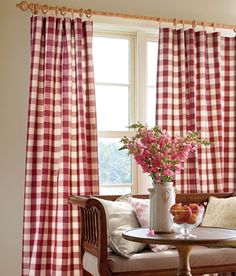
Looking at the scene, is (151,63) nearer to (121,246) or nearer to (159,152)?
(159,152)

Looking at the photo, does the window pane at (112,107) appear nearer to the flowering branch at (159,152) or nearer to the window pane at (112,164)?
the window pane at (112,164)

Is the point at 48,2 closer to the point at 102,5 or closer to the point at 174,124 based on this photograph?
the point at 102,5

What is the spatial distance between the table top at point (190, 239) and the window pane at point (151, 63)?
1695 millimetres

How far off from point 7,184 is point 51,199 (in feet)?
1.16

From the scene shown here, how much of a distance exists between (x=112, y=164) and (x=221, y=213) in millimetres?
1002

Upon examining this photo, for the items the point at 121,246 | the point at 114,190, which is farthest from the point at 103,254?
the point at 114,190

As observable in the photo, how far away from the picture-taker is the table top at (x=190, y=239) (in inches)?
87.7

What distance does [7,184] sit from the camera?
3.44 metres

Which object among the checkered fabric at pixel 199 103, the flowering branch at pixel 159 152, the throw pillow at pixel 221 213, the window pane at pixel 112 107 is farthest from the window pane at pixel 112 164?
the flowering branch at pixel 159 152

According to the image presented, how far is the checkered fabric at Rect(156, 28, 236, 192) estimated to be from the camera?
12.2 ft

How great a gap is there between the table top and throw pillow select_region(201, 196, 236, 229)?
571mm

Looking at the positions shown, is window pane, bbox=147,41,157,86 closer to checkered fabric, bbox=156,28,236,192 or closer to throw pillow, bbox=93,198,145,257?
checkered fabric, bbox=156,28,236,192

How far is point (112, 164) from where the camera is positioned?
3766 mm

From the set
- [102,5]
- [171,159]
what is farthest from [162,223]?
[102,5]
